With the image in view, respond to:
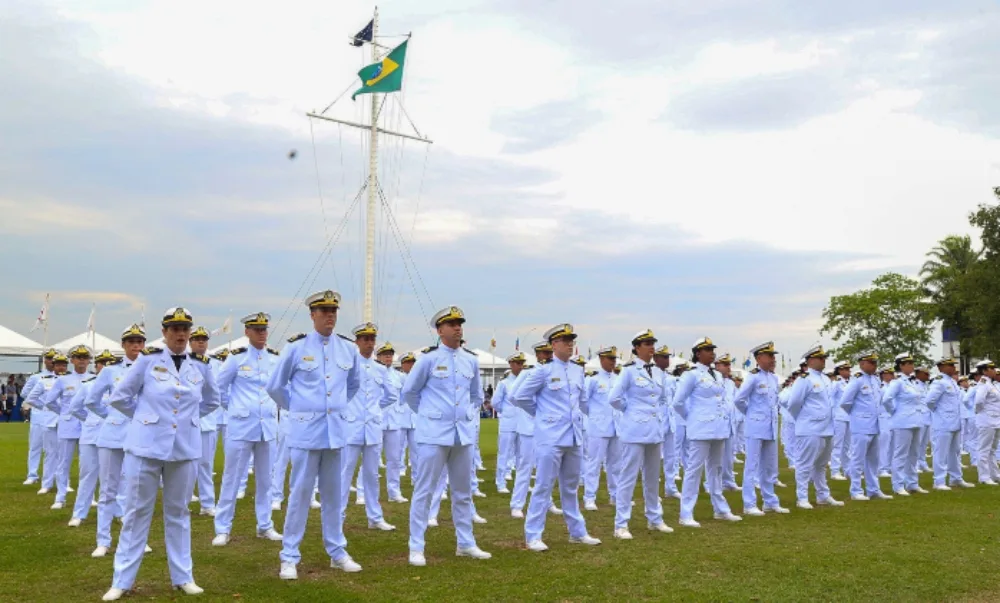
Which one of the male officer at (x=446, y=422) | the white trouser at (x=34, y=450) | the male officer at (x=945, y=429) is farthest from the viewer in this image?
the male officer at (x=945, y=429)

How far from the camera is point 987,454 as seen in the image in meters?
16.1

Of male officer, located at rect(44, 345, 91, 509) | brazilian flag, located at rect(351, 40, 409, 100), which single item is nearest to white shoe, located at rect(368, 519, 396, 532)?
male officer, located at rect(44, 345, 91, 509)

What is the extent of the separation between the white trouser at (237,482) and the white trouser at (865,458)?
950cm

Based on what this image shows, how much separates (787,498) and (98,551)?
33.6ft

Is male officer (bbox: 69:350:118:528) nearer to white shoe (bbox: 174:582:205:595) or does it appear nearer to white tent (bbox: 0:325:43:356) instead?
white shoe (bbox: 174:582:205:595)

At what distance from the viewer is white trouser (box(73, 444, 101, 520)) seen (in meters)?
10.0

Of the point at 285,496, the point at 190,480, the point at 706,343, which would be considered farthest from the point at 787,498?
the point at 190,480

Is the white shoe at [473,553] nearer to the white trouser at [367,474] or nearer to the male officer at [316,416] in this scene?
the male officer at [316,416]

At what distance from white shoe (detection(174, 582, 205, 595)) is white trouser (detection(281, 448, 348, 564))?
2.93ft

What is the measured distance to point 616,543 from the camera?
9.29 metres

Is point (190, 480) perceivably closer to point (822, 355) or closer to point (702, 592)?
point (702, 592)

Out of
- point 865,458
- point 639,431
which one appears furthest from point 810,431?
point 639,431

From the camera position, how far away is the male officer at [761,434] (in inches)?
Result: 472

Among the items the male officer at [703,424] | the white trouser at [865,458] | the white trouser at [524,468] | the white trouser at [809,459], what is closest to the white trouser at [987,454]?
the white trouser at [865,458]
